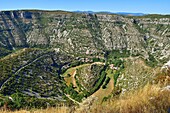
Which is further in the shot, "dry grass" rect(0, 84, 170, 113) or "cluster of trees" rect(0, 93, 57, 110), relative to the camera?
"cluster of trees" rect(0, 93, 57, 110)

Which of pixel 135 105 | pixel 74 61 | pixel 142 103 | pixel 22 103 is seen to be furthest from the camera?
pixel 74 61

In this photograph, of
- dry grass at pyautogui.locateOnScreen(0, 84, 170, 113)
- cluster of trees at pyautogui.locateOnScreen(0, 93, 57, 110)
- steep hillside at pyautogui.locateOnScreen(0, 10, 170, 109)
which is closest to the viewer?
dry grass at pyautogui.locateOnScreen(0, 84, 170, 113)

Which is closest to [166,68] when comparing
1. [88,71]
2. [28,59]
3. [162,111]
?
[162,111]

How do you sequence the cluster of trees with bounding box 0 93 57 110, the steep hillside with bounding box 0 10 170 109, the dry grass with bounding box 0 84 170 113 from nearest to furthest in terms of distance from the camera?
the dry grass with bounding box 0 84 170 113 → the cluster of trees with bounding box 0 93 57 110 → the steep hillside with bounding box 0 10 170 109

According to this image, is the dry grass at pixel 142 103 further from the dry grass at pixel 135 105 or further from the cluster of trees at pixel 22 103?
the cluster of trees at pixel 22 103

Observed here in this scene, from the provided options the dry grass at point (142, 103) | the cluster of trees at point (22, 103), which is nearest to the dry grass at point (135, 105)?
the dry grass at point (142, 103)

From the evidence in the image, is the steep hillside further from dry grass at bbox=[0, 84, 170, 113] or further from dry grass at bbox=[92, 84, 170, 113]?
dry grass at bbox=[0, 84, 170, 113]

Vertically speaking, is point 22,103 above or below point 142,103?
below

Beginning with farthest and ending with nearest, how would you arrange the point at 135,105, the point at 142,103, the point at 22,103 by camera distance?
the point at 22,103, the point at 142,103, the point at 135,105

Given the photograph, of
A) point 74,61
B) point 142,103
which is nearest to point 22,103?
point 142,103

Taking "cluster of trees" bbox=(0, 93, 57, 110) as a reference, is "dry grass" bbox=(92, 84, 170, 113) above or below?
above

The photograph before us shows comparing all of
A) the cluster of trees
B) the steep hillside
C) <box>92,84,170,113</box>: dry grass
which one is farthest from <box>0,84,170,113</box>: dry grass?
the steep hillside

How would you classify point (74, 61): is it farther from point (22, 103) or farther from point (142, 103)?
point (142, 103)
